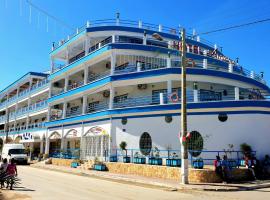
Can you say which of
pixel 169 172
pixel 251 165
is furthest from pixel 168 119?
pixel 251 165

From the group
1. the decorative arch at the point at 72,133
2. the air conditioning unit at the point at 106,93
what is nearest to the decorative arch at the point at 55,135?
the decorative arch at the point at 72,133

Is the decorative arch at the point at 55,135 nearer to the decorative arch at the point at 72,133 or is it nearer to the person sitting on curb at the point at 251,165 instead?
the decorative arch at the point at 72,133

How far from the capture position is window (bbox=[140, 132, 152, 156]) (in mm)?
24438

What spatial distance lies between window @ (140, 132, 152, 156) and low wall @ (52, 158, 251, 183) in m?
2.14

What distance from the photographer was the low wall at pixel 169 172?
17328mm

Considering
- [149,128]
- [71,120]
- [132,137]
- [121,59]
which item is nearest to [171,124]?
[149,128]

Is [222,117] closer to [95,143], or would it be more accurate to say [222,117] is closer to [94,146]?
[95,143]

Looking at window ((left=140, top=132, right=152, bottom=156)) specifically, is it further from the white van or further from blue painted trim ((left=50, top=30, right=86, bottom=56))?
the white van

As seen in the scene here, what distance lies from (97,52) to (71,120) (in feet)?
27.9

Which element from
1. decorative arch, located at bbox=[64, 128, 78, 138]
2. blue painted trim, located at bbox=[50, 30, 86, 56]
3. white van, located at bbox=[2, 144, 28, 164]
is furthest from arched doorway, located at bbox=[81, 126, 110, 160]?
blue painted trim, located at bbox=[50, 30, 86, 56]

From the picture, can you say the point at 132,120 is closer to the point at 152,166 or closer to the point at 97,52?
the point at 152,166

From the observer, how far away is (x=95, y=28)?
112ft

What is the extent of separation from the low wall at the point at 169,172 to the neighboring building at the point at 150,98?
2.29 m

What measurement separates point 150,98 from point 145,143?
5156 millimetres
